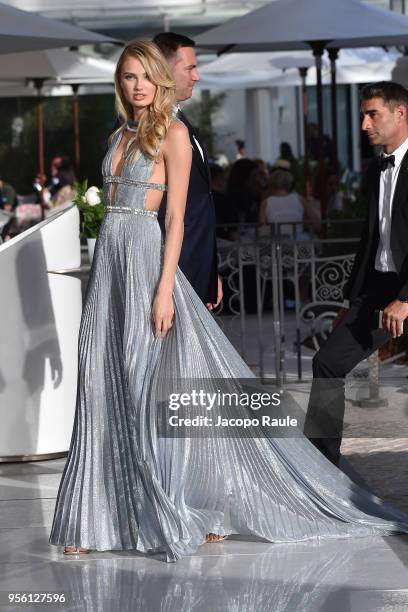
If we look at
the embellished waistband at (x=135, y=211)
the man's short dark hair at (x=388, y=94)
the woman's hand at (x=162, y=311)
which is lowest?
the woman's hand at (x=162, y=311)

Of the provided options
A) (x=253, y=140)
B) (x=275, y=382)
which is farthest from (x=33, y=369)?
(x=253, y=140)

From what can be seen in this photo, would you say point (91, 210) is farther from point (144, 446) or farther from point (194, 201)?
point (144, 446)

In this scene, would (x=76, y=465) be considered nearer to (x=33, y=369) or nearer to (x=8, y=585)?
(x=8, y=585)

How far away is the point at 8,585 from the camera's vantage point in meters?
4.53

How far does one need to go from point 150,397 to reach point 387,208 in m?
1.31

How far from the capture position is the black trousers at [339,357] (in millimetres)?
5414

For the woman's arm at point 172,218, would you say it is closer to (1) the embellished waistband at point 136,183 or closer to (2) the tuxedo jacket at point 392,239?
(1) the embellished waistband at point 136,183

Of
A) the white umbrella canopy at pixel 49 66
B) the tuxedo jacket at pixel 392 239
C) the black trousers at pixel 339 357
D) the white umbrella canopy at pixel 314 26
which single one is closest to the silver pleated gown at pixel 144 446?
the black trousers at pixel 339 357

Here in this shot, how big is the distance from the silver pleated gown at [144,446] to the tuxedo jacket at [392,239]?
776 millimetres

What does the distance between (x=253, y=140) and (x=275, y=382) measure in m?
14.4

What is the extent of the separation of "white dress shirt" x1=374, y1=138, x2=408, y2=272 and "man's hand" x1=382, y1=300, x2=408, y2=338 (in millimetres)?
238

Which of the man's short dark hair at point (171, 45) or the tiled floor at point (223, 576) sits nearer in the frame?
the tiled floor at point (223, 576)

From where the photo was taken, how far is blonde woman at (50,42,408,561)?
486 cm

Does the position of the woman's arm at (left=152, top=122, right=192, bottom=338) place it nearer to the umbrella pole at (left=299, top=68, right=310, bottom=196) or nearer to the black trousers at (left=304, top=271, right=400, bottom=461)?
the black trousers at (left=304, top=271, right=400, bottom=461)
